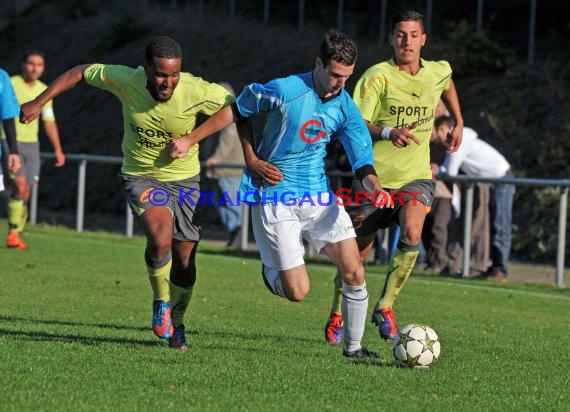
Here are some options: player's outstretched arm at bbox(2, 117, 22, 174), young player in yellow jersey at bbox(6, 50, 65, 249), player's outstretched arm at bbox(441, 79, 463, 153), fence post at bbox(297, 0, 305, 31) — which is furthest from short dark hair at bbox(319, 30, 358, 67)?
fence post at bbox(297, 0, 305, 31)

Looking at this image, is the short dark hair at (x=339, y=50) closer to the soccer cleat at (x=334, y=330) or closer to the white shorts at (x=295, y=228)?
the white shorts at (x=295, y=228)

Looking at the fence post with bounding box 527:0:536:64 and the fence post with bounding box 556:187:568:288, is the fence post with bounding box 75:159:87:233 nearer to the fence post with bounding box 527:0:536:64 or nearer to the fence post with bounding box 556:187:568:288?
the fence post with bounding box 527:0:536:64

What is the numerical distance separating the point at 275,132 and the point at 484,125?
15090 millimetres

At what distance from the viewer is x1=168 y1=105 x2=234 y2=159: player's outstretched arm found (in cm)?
858

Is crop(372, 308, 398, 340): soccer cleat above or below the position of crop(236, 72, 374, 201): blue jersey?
below

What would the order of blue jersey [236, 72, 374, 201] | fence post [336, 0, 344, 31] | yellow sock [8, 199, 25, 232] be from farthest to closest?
fence post [336, 0, 344, 31], yellow sock [8, 199, 25, 232], blue jersey [236, 72, 374, 201]

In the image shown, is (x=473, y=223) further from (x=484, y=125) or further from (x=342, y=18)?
(x=342, y=18)

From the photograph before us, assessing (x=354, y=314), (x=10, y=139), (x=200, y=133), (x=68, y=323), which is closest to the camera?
(x=200, y=133)

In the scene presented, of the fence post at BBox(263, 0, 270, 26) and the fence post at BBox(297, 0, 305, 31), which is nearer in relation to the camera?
the fence post at BBox(297, 0, 305, 31)

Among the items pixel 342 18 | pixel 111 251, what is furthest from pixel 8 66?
pixel 111 251

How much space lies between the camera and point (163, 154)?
30.3 ft

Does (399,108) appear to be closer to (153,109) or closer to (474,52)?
(153,109)

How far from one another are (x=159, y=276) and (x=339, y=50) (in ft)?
7.07

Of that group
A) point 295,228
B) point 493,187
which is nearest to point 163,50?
point 295,228
